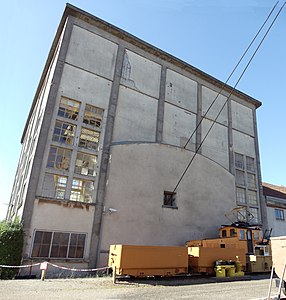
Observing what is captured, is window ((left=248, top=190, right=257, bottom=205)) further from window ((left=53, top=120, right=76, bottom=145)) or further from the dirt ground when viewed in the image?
window ((left=53, top=120, right=76, bottom=145))

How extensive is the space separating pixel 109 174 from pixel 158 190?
4.33 meters

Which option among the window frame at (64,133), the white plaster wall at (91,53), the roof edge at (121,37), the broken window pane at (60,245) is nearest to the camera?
the broken window pane at (60,245)

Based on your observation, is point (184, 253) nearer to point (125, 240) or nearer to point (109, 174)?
point (125, 240)

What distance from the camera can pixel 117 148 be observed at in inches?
773

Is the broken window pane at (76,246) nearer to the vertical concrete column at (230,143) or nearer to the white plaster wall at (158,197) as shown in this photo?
the white plaster wall at (158,197)

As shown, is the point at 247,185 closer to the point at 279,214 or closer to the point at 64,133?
the point at 279,214

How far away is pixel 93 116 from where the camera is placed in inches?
788

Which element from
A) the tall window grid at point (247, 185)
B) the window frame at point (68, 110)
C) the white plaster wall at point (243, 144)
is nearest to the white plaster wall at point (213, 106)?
the white plaster wall at point (243, 144)

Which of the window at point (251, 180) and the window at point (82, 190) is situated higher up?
the window at point (251, 180)

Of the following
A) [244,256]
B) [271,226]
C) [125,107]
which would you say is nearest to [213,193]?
[244,256]

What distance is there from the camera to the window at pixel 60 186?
55.8ft

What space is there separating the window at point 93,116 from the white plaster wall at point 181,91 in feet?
25.1

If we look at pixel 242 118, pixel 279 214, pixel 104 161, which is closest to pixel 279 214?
pixel 279 214

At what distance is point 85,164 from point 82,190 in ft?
6.57
